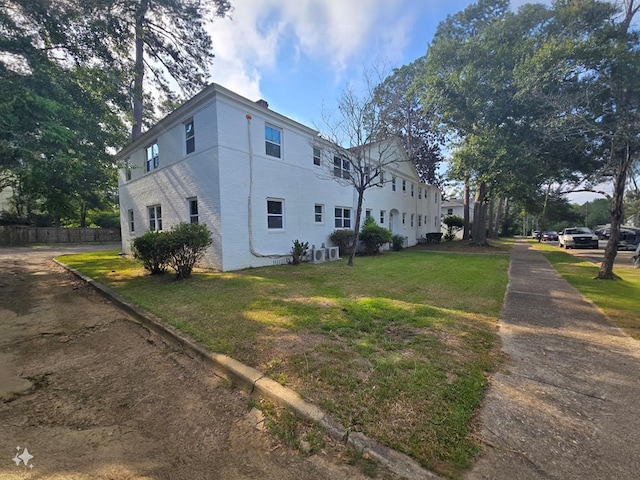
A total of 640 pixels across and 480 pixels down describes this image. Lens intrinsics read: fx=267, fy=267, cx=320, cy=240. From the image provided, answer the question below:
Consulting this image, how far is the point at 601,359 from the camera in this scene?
3418mm

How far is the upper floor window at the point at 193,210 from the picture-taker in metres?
10.4

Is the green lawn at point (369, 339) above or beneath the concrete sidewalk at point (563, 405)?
above

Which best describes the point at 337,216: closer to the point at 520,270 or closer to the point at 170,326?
the point at 520,270

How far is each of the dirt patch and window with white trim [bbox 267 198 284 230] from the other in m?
7.06

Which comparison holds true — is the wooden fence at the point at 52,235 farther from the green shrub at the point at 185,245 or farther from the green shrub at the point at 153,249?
the green shrub at the point at 185,245

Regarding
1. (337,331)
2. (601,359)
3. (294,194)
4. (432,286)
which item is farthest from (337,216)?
(601,359)

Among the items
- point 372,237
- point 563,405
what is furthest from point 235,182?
point 563,405

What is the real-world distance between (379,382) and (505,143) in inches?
611

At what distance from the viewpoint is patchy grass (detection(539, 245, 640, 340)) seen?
4.71m

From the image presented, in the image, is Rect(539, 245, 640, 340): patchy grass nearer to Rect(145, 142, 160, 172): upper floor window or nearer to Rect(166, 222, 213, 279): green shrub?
Rect(166, 222, 213, 279): green shrub

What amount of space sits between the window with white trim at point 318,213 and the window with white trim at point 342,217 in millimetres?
1420

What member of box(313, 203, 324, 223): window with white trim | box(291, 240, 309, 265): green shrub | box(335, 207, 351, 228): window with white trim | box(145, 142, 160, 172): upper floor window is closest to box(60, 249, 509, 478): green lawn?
box(291, 240, 309, 265): green shrub

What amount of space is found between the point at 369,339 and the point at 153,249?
7.01 m

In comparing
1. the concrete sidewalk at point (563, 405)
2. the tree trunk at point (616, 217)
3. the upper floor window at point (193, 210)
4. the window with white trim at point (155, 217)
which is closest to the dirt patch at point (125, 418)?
the concrete sidewalk at point (563, 405)
